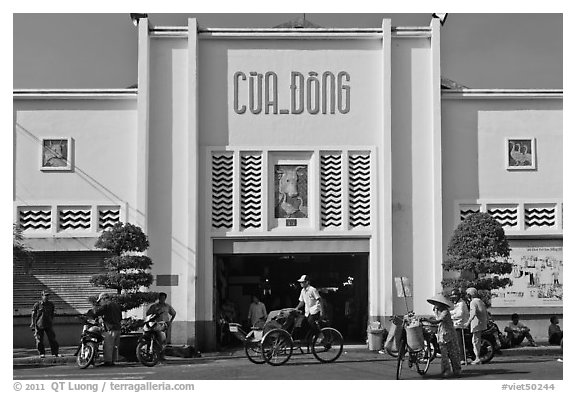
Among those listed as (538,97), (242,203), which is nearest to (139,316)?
(242,203)

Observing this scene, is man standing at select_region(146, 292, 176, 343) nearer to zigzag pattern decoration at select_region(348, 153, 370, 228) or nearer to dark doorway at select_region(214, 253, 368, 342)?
dark doorway at select_region(214, 253, 368, 342)

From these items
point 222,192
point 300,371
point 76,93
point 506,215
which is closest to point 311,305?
point 300,371

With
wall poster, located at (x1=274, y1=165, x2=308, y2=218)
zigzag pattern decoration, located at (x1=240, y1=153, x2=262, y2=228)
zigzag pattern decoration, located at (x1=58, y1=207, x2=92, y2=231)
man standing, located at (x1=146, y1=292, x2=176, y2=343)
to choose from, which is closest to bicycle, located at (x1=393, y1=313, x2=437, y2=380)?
man standing, located at (x1=146, y1=292, x2=176, y2=343)

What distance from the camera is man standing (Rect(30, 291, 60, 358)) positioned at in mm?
21281

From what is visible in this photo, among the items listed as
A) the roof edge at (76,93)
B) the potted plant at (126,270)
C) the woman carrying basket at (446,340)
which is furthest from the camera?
the roof edge at (76,93)

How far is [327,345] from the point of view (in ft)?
63.7

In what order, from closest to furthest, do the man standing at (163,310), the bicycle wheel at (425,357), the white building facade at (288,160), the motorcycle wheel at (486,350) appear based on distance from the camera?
the bicycle wheel at (425,357), the motorcycle wheel at (486,350), the man standing at (163,310), the white building facade at (288,160)

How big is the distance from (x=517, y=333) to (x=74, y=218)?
11.4m

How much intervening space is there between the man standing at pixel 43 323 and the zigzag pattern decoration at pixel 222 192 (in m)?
4.57

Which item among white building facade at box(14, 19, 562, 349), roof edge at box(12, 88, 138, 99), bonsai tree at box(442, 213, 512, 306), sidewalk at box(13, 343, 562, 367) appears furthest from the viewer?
roof edge at box(12, 88, 138, 99)

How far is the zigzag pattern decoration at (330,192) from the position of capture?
23734mm

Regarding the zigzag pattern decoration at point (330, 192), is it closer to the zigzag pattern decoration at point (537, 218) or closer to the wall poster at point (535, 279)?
the wall poster at point (535, 279)

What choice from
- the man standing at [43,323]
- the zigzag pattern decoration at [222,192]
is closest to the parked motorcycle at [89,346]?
the man standing at [43,323]

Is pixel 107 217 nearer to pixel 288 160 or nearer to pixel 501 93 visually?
pixel 288 160
